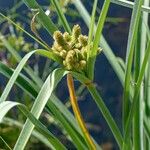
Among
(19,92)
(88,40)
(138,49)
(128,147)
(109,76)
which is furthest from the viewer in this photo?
(109,76)

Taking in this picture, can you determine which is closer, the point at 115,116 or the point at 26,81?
the point at 26,81

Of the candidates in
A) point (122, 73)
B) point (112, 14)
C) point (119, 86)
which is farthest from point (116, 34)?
point (122, 73)

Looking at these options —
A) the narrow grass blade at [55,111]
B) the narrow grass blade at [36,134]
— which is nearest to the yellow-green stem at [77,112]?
the narrow grass blade at [55,111]

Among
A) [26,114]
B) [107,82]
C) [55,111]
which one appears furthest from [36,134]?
[107,82]

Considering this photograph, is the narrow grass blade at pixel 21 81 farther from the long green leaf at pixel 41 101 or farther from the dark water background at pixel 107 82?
the dark water background at pixel 107 82

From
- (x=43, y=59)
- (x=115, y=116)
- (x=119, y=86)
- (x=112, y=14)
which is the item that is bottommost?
(x=115, y=116)

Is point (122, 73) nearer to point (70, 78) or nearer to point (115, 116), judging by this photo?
point (70, 78)

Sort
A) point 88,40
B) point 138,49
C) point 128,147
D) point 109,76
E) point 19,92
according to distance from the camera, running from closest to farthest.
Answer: point 88,40 < point 128,147 < point 138,49 < point 19,92 < point 109,76
